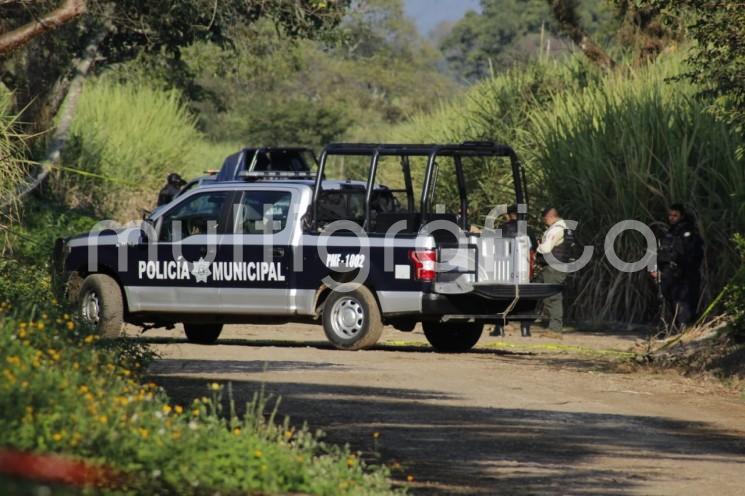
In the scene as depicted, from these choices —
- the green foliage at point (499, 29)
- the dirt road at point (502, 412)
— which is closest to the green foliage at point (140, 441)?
the dirt road at point (502, 412)

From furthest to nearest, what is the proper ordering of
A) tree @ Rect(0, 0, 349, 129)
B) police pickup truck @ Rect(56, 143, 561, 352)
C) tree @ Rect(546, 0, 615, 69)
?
tree @ Rect(546, 0, 615, 69) → tree @ Rect(0, 0, 349, 129) → police pickup truck @ Rect(56, 143, 561, 352)

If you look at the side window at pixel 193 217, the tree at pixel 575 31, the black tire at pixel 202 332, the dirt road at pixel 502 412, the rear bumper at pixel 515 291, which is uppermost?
the tree at pixel 575 31

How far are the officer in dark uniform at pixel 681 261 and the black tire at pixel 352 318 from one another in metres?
5.00

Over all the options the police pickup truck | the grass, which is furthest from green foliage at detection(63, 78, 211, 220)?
the police pickup truck

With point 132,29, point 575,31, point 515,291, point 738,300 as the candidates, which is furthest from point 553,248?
point 575,31

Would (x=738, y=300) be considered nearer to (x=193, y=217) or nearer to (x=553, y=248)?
(x=553, y=248)

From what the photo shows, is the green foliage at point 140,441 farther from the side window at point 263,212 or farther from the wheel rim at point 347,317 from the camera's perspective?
the side window at point 263,212

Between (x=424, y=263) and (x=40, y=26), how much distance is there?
447 centimetres

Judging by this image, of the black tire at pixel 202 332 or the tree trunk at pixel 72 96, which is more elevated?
the tree trunk at pixel 72 96

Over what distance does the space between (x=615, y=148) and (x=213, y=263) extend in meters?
7.64

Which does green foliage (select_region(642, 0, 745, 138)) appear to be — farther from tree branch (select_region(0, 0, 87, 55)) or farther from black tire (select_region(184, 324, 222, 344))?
black tire (select_region(184, 324, 222, 344))

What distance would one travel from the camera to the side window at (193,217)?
17.8 metres

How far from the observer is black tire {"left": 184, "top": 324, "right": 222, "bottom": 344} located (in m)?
19.1

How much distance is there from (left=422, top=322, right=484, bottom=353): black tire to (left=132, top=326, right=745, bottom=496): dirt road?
194 mm
